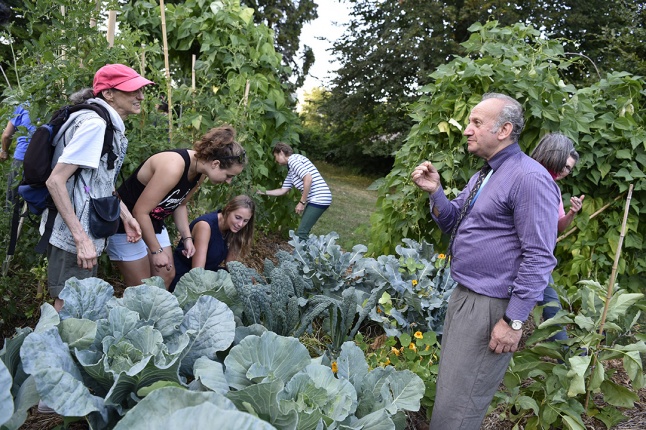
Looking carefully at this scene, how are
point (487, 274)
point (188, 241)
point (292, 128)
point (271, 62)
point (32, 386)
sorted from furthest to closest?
point (292, 128), point (271, 62), point (188, 241), point (487, 274), point (32, 386)

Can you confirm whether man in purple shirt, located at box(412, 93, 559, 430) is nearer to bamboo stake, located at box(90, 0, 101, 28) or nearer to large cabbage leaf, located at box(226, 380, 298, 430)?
large cabbage leaf, located at box(226, 380, 298, 430)

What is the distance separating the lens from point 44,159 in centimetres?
250

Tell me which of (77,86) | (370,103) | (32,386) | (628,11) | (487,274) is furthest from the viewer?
(370,103)

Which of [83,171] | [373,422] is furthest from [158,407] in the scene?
[83,171]

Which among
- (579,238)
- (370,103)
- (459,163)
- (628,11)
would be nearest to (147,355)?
(459,163)

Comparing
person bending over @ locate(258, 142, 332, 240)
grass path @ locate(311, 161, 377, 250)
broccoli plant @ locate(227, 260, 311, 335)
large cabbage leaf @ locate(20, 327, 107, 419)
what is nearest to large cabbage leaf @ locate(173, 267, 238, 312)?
broccoli plant @ locate(227, 260, 311, 335)

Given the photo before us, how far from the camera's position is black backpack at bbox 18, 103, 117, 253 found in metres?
2.48

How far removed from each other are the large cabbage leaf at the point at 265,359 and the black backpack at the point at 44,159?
4.47 ft

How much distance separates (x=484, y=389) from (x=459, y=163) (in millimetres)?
2395

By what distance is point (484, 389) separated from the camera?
7.63 ft

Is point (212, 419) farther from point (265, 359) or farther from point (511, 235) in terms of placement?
point (511, 235)

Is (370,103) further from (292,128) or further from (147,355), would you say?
(147,355)

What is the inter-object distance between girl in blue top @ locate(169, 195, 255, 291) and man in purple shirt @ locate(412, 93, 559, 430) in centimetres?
183

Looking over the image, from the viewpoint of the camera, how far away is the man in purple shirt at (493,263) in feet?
6.87
